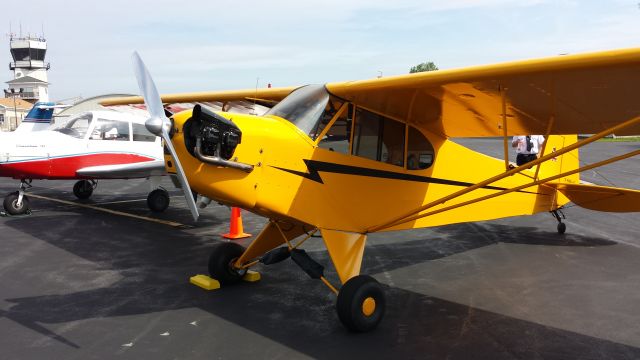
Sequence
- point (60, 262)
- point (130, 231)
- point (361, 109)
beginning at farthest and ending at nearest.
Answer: point (130, 231) → point (60, 262) → point (361, 109)

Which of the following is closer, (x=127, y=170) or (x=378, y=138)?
(x=378, y=138)

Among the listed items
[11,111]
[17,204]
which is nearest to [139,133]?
[17,204]

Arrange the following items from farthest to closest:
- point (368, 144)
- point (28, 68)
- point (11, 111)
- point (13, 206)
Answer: point (28, 68) < point (11, 111) < point (13, 206) < point (368, 144)

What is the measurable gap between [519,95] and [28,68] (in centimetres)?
12739

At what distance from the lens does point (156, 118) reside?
13.8 feet

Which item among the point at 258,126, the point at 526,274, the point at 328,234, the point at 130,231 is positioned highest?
the point at 258,126

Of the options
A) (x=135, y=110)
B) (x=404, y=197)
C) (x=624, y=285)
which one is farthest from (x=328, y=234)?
(x=135, y=110)

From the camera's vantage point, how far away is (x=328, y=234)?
514 cm

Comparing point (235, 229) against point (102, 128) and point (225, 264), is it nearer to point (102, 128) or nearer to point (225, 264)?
point (225, 264)

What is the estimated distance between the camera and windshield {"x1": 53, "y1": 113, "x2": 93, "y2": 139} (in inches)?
450

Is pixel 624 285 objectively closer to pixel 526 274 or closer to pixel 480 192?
pixel 526 274

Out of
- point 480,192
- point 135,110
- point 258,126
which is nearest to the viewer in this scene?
point 258,126

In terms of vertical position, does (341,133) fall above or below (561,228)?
above

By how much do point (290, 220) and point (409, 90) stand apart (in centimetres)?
178
